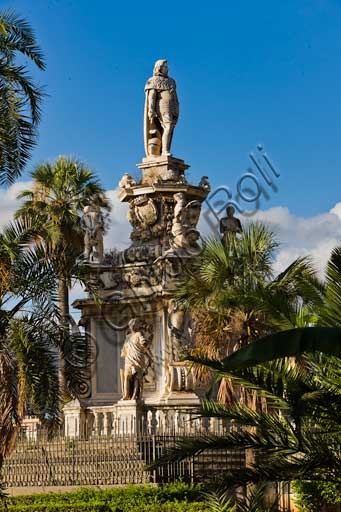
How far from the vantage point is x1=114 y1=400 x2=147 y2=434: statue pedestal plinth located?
25.0 metres

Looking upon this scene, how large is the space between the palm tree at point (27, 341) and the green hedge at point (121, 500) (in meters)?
2.81

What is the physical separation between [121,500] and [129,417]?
4.42 m

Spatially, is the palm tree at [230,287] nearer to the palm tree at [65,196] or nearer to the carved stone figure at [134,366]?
the carved stone figure at [134,366]

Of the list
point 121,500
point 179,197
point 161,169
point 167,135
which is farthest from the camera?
point 167,135

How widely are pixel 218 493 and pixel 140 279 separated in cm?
1799

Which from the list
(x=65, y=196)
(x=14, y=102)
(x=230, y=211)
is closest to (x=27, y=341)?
(x=14, y=102)

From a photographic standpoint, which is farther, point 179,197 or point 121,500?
point 179,197

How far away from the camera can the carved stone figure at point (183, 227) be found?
30891mm

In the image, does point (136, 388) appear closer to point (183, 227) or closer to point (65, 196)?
point (183, 227)

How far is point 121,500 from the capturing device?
69.5ft

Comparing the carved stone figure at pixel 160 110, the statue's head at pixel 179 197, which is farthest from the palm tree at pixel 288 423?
the carved stone figure at pixel 160 110

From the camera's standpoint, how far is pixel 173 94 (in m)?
33.3

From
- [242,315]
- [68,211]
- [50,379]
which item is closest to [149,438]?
[242,315]

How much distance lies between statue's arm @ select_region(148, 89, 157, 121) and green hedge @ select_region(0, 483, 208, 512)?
13.7 meters
